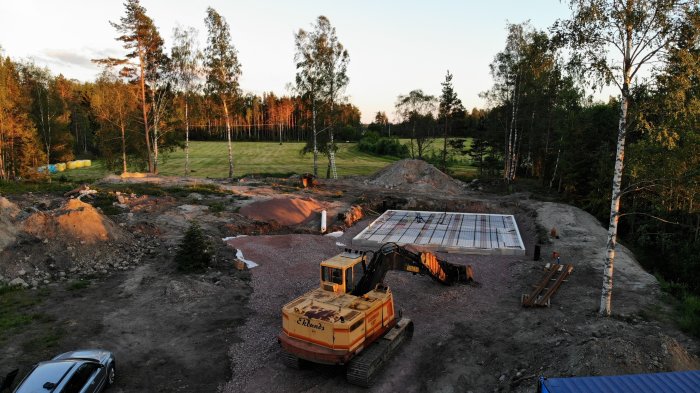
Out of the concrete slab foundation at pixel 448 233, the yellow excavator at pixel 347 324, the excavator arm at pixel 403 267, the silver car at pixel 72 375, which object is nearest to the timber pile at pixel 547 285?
the excavator arm at pixel 403 267

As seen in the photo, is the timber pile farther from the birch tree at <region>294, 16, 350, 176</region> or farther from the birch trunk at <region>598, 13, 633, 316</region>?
the birch tree at <region>294, 16, 350, 176</region>

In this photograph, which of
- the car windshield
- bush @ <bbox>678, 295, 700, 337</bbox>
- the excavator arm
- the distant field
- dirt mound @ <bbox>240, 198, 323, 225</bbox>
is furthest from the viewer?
the distant field

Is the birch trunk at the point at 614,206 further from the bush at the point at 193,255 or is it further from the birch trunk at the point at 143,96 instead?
the birch trunk at the point at 143,96

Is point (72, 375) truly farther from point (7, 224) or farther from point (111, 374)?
point (7, 224)

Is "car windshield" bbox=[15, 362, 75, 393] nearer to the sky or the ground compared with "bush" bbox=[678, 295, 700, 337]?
nearer to the sky

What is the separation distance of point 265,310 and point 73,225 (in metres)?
11.2

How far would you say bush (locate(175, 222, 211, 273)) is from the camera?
776 inches

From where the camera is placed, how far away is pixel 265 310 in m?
16.4

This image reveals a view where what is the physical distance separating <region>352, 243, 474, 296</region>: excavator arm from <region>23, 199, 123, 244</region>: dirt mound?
13.8 m

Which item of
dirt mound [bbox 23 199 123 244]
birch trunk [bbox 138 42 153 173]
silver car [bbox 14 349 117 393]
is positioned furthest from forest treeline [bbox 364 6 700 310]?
birch trunk [bbox 138 42 153 173]

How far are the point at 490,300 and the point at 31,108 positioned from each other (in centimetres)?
6238

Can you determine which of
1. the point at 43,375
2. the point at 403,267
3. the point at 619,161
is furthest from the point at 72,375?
the point at 619,161

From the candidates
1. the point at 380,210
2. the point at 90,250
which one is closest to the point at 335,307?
the point at 90,250

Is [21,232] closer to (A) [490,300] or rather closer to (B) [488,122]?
(A) [490,300]
